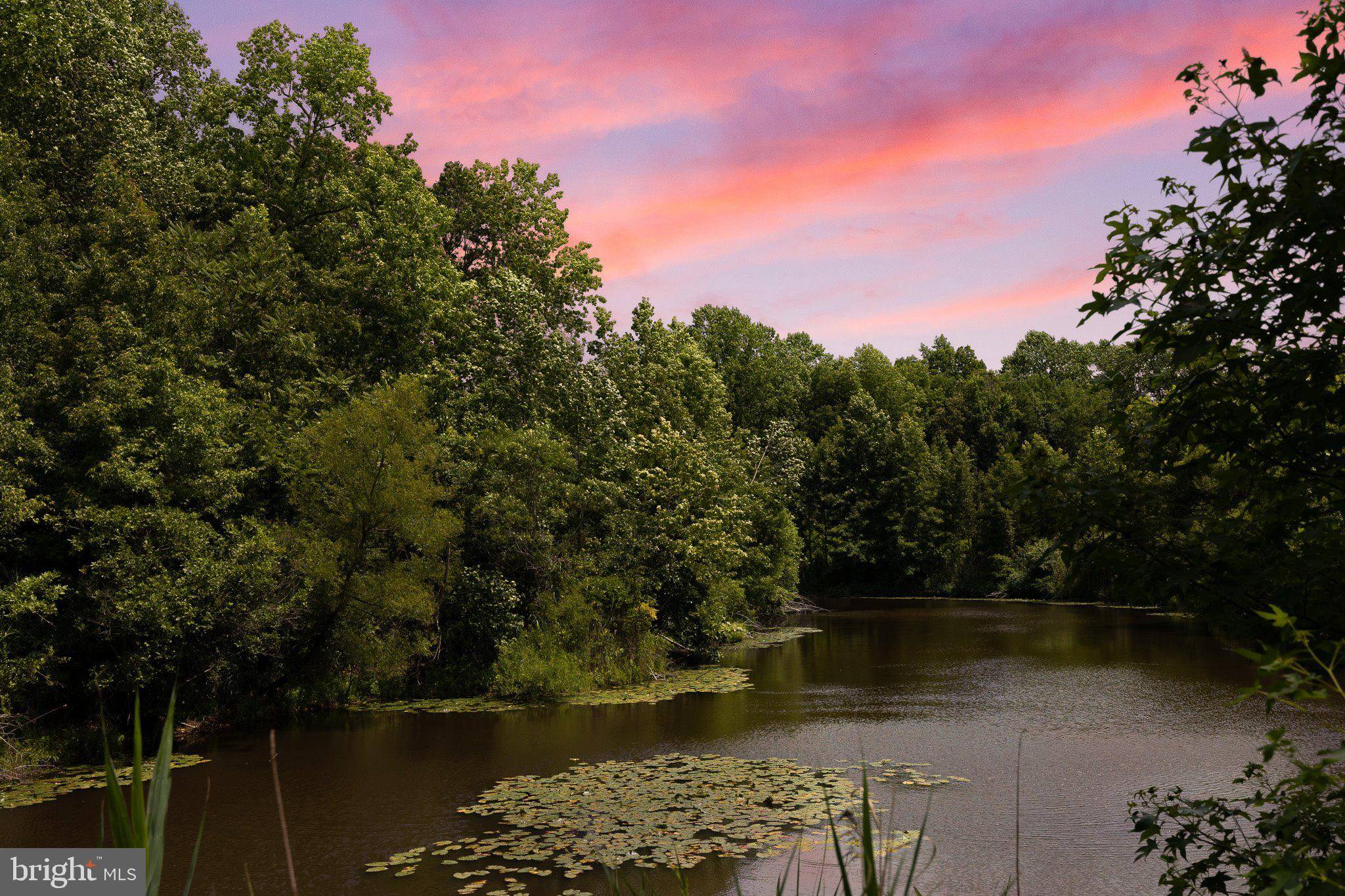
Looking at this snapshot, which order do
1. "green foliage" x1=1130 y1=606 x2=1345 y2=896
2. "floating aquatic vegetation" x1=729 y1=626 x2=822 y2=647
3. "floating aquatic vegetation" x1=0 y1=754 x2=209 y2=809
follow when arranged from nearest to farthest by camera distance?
"green foliage" x1=1130 y1=606 x2=1345 y2=896
"floating aquatic vegetation" x1=0 y1=754 x2=209 y2=809
"floating aquatic vegetation" x1=729 y1=626 x2=822 y2=647

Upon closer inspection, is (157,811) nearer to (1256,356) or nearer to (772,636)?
(1256,356)

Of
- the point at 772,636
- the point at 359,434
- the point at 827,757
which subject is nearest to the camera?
the point at 827,757

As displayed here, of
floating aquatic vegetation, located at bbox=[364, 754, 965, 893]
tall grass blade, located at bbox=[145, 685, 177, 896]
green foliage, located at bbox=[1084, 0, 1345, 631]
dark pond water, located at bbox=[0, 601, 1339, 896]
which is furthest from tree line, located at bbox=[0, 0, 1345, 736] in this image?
floating aquatic vegetation, located at bbox=[364, 754, 965, 893]

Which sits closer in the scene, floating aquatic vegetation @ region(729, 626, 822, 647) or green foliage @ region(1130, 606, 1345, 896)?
green foliage @ region(1130, 606, 1345, 896)

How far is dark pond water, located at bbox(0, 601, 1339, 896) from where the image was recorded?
9.20 metres

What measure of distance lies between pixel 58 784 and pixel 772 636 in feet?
72.8

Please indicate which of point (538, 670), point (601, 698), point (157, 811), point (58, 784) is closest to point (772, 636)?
point (601, 698)

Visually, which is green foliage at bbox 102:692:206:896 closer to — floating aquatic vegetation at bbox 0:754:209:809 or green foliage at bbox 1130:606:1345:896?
green foliage at bbox 1130:606:1345:896

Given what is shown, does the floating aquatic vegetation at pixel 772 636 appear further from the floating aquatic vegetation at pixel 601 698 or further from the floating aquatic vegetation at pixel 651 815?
the floating aquatic vegetation at pixel 651 815

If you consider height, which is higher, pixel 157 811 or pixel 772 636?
pixel 157 811

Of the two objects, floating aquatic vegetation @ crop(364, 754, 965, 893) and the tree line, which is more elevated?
the tree line

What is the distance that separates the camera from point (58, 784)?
1306 cm

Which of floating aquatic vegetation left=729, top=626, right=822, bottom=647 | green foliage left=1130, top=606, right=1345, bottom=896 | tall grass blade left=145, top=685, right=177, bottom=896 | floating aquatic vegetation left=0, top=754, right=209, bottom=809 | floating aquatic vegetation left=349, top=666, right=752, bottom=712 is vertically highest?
tall grass blade left=145, top=685, right=177, bottom=896

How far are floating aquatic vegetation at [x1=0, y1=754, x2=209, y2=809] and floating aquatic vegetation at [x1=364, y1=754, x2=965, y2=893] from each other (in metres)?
4.95
